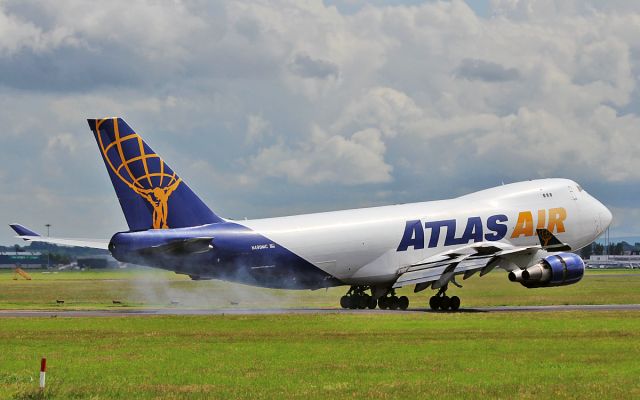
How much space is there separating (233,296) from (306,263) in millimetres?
13519

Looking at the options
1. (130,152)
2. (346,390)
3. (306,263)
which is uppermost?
(130,152)

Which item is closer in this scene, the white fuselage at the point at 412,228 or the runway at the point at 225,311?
the runway at the point at 225,311

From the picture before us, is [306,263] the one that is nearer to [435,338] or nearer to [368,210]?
[368,210]

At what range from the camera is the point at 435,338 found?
41.7m

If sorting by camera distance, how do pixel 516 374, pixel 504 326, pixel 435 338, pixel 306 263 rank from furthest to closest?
pixel 306 263 < pixel 504 326 < pixel 435 338 < pixel 516 374

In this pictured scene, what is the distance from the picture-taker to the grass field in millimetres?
27016

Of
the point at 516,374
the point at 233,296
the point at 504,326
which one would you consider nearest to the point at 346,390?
the point at 516,374

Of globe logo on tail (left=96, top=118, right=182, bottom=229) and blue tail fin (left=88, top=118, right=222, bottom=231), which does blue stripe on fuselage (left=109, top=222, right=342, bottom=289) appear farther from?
globe logo on tail (left=96, top=118, right=182, bottom=229)

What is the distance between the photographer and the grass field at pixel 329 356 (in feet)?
88.6

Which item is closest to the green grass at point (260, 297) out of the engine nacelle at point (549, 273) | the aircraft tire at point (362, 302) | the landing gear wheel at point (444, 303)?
the aircraft tire at point (362, 302)

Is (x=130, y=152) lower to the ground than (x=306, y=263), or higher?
higher

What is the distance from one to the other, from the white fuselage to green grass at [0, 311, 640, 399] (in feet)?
21.8

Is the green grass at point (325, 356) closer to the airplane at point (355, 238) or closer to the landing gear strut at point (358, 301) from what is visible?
the airplane at point (355, 238)

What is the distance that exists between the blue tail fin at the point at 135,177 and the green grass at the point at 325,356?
5300 mm
